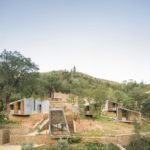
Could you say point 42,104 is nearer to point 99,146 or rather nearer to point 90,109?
point 90,109

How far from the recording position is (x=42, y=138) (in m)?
27.3

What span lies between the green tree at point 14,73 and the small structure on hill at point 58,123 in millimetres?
10372

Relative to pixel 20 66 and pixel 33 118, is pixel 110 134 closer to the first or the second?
pixel 33 118

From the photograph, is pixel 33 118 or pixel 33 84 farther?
pixel 33 84

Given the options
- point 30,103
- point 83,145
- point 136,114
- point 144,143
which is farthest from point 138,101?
point 83,145

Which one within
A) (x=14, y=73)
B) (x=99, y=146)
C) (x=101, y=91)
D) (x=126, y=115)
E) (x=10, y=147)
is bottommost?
(x=10, y=147)

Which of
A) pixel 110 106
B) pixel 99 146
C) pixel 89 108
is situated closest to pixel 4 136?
pixel 99 146

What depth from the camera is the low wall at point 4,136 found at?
91.0ft

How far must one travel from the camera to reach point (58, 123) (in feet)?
104

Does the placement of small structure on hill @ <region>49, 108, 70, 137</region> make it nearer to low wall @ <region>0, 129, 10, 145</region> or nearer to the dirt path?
the dirt path

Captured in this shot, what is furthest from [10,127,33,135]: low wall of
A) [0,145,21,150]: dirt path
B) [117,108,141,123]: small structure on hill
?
[117,108,141,123]: small structure on hill

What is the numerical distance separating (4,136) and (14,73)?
49.6 feet

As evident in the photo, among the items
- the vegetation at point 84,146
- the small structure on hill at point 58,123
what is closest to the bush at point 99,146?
the vegetation at point 84,146

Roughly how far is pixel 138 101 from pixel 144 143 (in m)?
27.9
